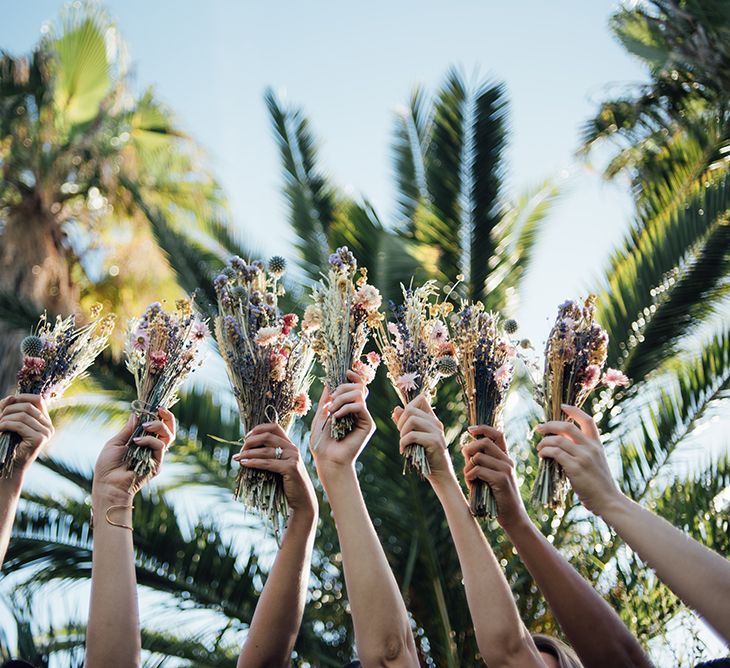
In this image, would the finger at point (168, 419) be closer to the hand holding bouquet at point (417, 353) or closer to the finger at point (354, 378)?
the finger at point (354, 378)

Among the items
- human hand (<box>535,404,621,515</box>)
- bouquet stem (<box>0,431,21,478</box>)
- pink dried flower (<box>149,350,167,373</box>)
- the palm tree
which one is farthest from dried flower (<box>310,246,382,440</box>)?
the palm tree

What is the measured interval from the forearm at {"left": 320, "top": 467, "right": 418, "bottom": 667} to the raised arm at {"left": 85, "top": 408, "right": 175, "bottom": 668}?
70 cm

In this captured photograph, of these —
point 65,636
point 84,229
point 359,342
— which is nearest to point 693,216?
point 359,342

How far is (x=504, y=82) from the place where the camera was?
668 cm

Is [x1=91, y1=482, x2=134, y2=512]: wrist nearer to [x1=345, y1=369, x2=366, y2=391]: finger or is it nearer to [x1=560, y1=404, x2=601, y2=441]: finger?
[x1=345, y1=369, x2=366, y2=391]: finger

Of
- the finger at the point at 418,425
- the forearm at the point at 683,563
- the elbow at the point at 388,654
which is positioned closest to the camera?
the forearm at the point at 683,563

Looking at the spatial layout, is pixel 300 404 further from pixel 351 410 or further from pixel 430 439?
pixel 430 439

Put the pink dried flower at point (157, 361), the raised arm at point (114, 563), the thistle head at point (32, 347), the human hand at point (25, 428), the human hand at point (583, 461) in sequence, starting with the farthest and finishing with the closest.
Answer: the thistle head at point (32, 347), the pink dried flower at point (157, 361), the human hand at point (25, 428), the human hand at point (583, 461), the raised arm at point (114, 563)

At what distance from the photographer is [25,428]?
3.38 m

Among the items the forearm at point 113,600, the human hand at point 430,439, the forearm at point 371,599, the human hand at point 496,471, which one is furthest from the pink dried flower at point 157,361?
the human hand at point 496,471

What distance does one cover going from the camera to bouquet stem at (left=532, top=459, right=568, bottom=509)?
3400mm

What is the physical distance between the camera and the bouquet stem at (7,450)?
3355 mm

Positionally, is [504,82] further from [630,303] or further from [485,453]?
[485,453]

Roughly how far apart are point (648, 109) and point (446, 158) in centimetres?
245
